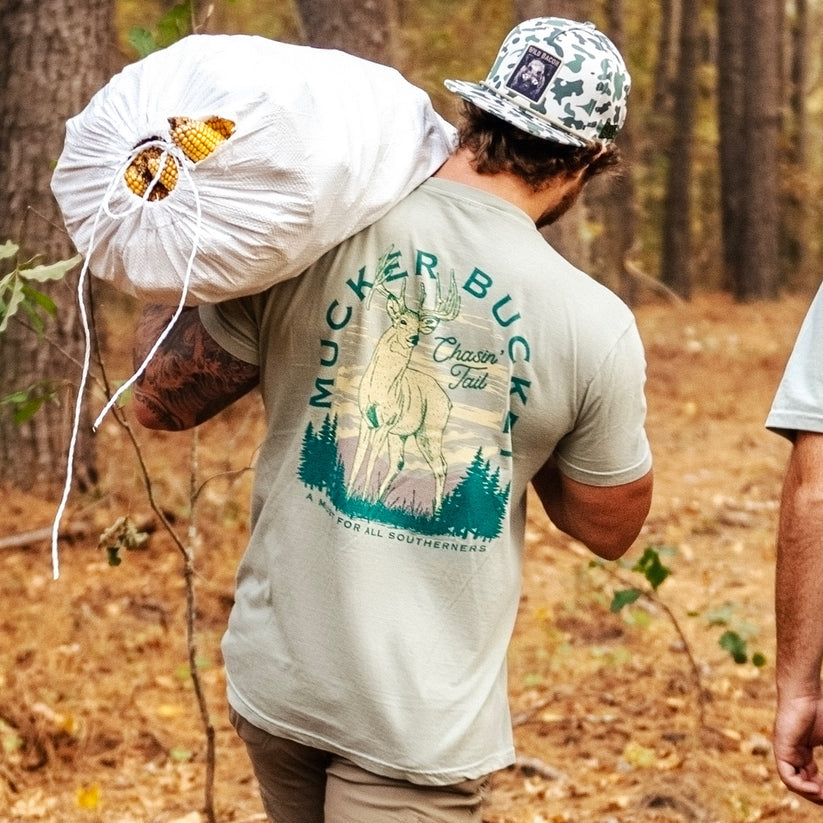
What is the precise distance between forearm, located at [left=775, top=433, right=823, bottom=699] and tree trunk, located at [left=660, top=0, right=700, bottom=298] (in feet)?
50.2

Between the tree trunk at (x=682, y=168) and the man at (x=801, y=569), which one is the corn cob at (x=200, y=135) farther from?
the tree trunk at (x=682, y=168)

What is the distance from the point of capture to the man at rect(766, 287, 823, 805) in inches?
89.9

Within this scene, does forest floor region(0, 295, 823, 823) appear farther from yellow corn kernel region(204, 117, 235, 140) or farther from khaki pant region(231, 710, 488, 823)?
yellow corn kernel region(204, 117, 235, 140)

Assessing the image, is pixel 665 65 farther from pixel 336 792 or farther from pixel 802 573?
pixel 336 792

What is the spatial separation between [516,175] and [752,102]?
14287 mm

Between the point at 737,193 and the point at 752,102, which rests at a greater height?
the point at 752,102

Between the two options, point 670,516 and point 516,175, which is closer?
point 516,175

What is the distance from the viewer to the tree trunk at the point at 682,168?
55.4ft

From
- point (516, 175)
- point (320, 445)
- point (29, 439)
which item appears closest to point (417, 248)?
point (516, 175)

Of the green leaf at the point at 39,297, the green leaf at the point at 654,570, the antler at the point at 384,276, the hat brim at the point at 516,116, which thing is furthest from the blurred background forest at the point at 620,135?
the green leaf at the point at 654,570

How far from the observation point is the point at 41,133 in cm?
616

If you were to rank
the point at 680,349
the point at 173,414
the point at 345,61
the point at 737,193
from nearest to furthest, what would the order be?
1. the point at 345,61
2. the point at 173,414
3. the point at 680,349
4. the point at 737,193

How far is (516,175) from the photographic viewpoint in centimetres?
228

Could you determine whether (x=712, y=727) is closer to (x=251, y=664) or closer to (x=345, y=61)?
(x=251, y=664)
